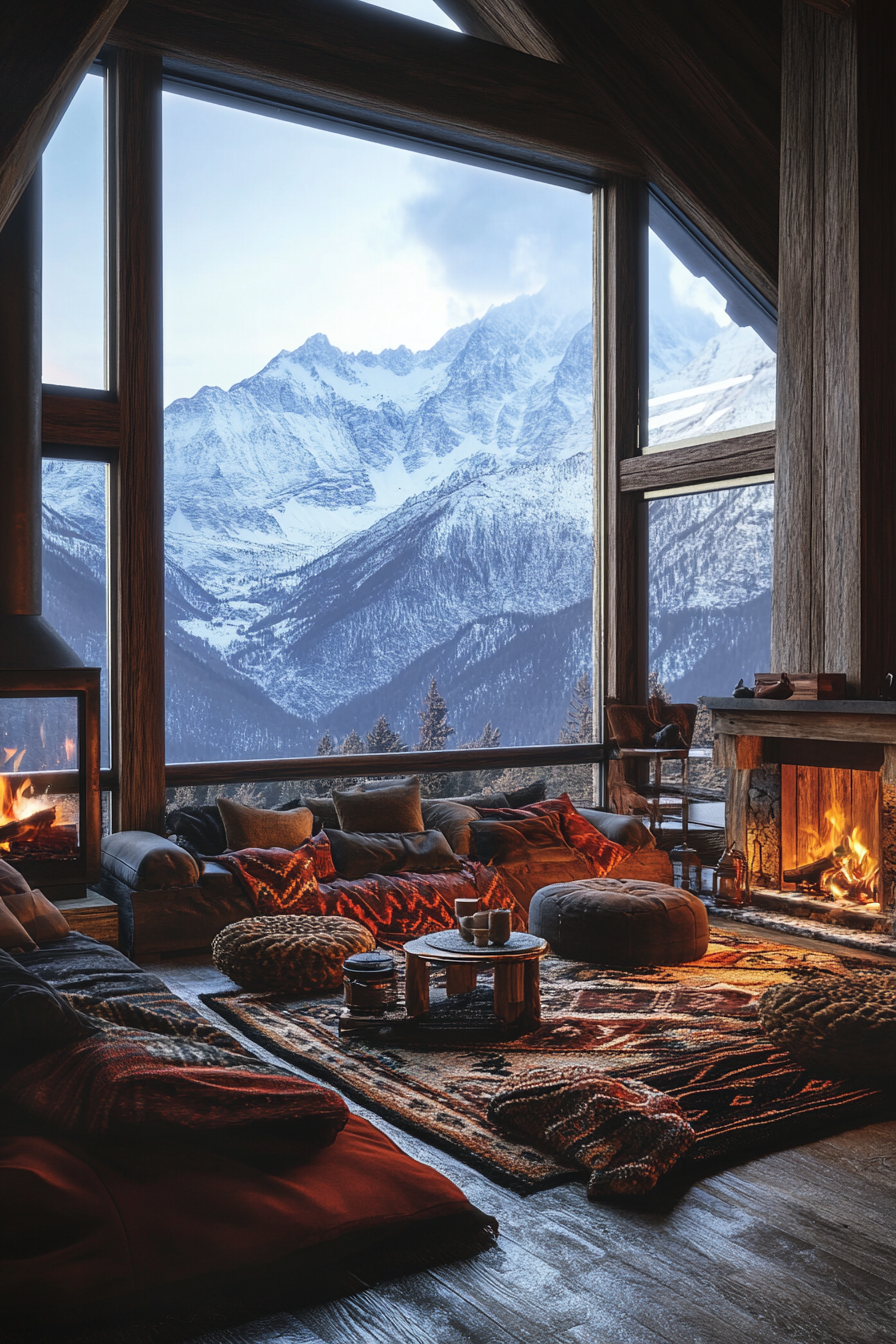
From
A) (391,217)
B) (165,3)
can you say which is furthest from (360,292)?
(165,3)

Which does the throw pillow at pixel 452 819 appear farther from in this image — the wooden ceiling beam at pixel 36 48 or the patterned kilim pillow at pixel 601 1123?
the wooden ceiling beam at pixel 36 48

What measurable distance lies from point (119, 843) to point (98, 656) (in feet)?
3.63

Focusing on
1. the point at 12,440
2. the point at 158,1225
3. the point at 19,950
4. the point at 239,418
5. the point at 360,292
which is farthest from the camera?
the point at 360,292

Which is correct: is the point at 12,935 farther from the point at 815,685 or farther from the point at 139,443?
the point at 815,685

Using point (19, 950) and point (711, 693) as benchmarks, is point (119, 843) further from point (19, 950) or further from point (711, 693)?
point (711, 693)

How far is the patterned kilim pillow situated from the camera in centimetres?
285

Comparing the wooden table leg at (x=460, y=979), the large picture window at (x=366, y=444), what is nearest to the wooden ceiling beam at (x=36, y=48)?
the wooden table leg at (x=460, y=979)

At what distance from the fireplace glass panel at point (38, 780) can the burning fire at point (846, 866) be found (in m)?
4.04

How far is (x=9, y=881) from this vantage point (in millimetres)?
4523

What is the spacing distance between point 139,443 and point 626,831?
11.7 feet

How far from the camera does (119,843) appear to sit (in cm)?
562

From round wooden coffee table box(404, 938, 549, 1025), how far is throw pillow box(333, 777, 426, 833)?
6.77 feet

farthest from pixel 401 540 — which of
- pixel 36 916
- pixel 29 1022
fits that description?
pixel 29 1022

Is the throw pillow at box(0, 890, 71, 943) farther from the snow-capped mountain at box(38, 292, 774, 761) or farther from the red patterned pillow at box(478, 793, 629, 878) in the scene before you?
the red patterned pillow at box(478, 793, 629, 878)
